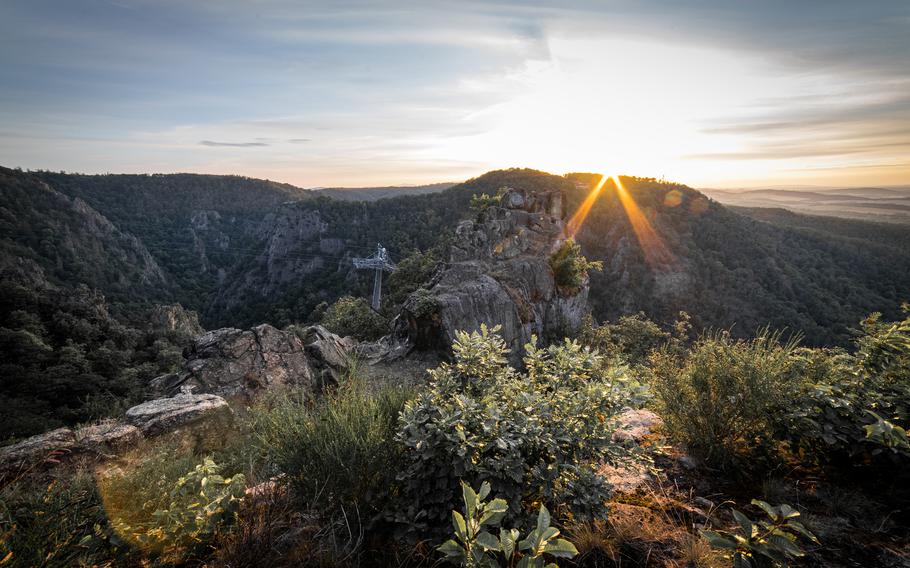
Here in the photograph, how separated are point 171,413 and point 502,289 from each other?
42.8ft

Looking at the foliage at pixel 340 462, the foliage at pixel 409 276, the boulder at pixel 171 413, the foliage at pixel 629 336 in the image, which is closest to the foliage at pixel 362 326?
the foliage at pixel 409 276

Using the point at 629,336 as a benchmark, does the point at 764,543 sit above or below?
above

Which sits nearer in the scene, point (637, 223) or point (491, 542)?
point (491, 542)

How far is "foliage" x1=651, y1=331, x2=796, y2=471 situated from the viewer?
3.34 metres

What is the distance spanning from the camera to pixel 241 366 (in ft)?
29.7

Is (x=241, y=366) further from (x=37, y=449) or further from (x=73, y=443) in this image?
(x=37, y=449)

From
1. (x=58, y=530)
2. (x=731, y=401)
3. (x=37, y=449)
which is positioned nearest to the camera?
(x=58, y=530)

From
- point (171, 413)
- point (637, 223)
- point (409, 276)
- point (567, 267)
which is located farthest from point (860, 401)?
point (637, 223)

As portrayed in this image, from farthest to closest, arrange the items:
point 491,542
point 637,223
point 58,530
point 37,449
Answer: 1. point 637,223
2. point 37,449
3. point 58,530
4. point 491,542

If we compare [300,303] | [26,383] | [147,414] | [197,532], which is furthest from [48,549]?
[300,303]

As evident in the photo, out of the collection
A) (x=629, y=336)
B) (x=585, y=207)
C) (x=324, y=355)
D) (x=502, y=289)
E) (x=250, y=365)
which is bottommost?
(x=629, y=336)

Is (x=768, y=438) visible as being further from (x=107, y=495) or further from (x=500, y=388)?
(x=107, y=495)

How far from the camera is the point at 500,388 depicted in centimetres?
282

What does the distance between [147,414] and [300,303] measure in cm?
6423
